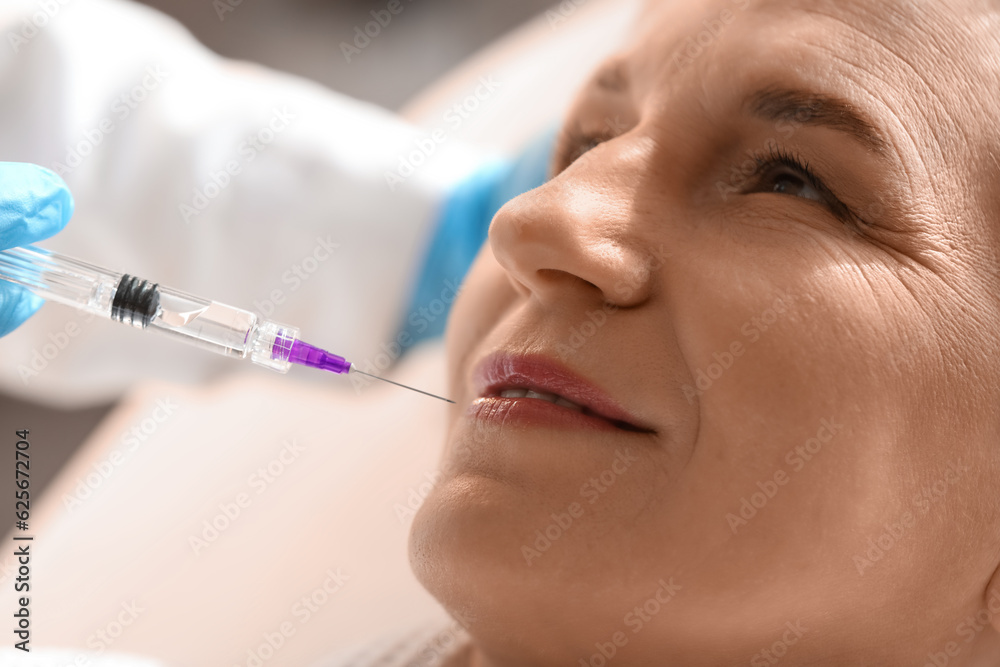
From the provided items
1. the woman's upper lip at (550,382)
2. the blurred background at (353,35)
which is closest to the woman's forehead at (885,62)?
the woman's upper lip at (550,382)

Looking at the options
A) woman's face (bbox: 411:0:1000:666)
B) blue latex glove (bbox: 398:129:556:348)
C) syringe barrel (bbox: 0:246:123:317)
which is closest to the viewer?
woman's face (bbox: 411:0:1000:666)

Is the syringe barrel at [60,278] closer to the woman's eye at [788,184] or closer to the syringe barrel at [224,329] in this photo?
the syringe barrel at [224,329]

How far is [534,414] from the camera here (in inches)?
30.1

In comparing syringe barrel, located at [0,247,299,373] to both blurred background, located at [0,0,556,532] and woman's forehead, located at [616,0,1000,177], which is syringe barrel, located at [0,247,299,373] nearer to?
woman's forehead, located at [616,0,1000,177]

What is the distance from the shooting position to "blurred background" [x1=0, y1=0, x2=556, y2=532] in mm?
2127

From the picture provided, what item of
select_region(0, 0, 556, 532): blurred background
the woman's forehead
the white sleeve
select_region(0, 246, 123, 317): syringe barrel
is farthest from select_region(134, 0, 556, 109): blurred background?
the woman's forehead

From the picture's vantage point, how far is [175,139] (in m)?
1.42

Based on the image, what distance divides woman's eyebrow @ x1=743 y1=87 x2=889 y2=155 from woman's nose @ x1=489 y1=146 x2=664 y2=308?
0.13 meters

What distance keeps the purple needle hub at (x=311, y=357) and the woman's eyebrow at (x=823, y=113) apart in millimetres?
445

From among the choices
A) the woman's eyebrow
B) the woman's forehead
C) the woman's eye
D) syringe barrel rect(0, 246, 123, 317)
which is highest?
the woman's forehead

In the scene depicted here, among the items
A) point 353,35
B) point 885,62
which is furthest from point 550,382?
point 353,35

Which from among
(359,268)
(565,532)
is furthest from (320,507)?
(565,532)

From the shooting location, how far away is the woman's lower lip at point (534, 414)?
2.44ft

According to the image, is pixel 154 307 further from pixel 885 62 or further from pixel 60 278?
pixel 885 62
